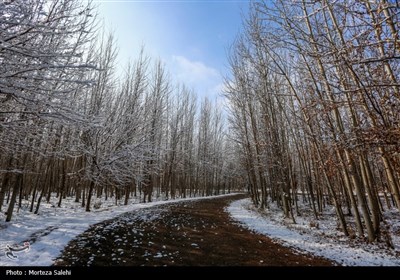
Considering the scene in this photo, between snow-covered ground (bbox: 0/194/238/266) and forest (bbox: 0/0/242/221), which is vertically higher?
forest (bbox: 0/0/242/221)

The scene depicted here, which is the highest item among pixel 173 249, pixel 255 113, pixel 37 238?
pixel 255 113

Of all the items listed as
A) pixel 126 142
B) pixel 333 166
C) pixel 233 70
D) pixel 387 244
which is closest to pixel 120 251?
pixel 333 166

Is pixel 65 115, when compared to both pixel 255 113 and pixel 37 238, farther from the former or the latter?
pixel 255 113

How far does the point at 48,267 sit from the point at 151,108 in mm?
18198

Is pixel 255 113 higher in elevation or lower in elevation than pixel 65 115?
higher

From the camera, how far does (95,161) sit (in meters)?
14.0

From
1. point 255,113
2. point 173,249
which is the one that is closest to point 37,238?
point 173,249

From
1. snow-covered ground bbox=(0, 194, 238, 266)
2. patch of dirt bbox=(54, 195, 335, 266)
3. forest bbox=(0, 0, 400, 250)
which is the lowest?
patch of dirt bbox=(54, 195, 335, 266)

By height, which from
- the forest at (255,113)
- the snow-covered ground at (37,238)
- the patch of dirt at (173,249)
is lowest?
the patch of dirt at (173,249)

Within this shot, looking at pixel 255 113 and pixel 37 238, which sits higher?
pixel 255 113

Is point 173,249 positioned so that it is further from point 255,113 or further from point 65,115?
point 255,113

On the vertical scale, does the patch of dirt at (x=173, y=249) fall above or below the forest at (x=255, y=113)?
below

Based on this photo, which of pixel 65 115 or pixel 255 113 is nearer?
pixel 65 115

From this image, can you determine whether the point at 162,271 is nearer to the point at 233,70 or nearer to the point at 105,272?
the point at 105,272
